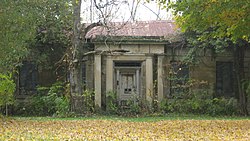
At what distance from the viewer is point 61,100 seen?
19.0m

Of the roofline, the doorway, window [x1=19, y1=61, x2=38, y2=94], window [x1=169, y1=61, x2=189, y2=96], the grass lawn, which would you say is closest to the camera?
the grass lawn

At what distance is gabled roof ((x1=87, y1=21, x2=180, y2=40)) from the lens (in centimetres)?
2147

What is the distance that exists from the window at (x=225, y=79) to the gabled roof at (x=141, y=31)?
3264 millimetres

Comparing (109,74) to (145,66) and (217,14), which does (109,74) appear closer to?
(145,66)

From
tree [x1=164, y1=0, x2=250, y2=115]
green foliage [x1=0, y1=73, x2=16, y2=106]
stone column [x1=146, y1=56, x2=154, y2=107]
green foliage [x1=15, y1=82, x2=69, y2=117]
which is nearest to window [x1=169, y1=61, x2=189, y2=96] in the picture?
stone column [x1=146, y1=56, x2=154, y2=107]

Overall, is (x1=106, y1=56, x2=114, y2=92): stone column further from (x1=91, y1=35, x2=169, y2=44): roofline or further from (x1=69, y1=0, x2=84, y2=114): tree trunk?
(x1=69, y1=0, x2=84, y2=114): tree trunk

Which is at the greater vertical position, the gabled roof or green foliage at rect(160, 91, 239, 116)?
the gabled roof

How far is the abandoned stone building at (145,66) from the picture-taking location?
21.2 metres

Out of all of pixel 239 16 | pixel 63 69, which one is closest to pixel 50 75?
pixel 63 69

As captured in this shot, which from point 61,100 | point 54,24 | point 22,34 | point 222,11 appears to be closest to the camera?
point 222,11

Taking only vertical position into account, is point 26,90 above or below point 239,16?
below

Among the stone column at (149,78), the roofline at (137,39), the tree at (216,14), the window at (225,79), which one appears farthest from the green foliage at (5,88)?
the window at (225,79)

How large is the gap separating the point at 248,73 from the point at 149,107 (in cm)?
600

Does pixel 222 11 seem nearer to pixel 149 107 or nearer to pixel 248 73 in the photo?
pixel 149 107
